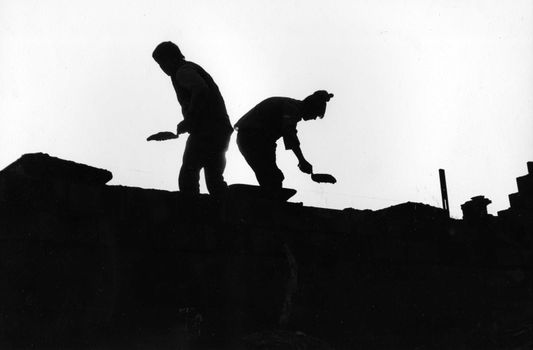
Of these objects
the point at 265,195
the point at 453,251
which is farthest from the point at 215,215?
the point at 453,251

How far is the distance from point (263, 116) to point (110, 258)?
7.29 ft

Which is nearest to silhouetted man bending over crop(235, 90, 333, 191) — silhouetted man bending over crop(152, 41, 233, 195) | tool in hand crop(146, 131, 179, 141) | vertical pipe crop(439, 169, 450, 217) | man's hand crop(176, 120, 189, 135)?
silhouetted man bending over crop(152, 41, 233, 195)

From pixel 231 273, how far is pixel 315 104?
1.86 metres

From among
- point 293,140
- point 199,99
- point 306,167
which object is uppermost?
point 199,99

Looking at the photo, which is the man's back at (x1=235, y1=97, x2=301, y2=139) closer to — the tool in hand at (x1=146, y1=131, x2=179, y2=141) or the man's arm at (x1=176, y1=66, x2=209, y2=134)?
the man's arm at (x1=176, y1=66, x2=209, y2=134)

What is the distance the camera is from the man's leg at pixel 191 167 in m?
5.45

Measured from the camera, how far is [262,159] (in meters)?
6.20

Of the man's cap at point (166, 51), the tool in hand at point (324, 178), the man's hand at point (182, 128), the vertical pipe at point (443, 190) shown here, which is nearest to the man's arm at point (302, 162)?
the tool in hand at point (324, 178)

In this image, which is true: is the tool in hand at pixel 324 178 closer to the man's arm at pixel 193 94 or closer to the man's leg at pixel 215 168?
the man's leg at pixel 215 168

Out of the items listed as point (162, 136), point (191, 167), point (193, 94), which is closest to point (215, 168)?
point (191, 167)

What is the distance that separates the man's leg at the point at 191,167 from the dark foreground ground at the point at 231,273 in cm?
24

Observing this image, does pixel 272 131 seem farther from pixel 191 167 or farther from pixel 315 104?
pixel 191 167

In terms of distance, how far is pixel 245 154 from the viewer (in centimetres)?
626

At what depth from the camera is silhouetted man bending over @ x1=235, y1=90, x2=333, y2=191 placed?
6141mm
